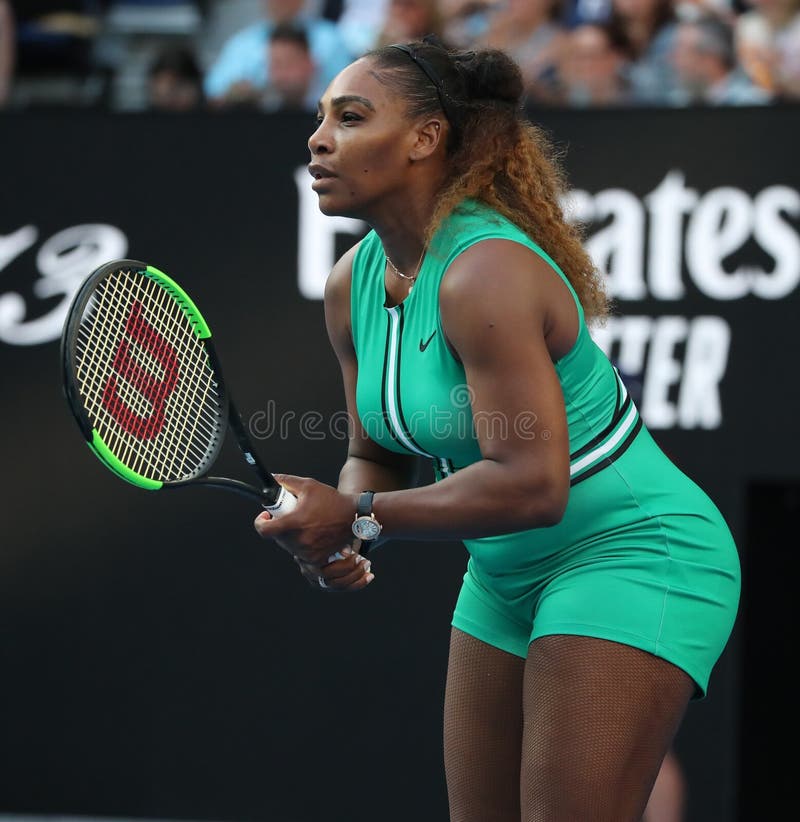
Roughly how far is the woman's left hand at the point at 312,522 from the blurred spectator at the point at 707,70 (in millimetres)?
2735

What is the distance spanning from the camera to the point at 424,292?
7.47 ft

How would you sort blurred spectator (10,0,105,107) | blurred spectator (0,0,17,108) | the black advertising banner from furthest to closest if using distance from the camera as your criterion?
blurred spectator (10,0,105,107) → blurred spectator (0,0,17,108) → the black advertising banner

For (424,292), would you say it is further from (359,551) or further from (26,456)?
(26,456)

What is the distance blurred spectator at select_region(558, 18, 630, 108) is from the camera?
4.52 m

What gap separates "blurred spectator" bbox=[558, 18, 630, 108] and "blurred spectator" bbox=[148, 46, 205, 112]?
4.48 ft

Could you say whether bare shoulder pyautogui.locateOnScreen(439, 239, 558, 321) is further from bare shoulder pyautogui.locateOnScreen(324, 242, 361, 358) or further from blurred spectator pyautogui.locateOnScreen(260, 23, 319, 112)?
blurred spectator pyautogui.locateOnScreen(260, 23, 319, 112)

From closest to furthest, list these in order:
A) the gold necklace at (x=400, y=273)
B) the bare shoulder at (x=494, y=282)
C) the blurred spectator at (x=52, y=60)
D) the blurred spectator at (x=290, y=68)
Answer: the bare shoulder at (x=494, y=282) < the gold necklace at (x=400, y=273) < the blurred spectator at (x=290, y=68) < the blurred spectator at (x=52, y=60)

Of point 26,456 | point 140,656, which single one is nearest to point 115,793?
point 140,656

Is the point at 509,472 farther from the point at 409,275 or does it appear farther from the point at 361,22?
the point at 361,22

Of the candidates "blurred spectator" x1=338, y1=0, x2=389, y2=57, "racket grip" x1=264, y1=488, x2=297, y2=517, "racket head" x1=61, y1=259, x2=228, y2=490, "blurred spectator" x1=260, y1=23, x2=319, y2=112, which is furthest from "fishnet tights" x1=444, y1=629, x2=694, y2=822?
"blurred spectator" x1=338, y1=0, x2=389, y2=57

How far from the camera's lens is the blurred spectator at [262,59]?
4749 millimetres

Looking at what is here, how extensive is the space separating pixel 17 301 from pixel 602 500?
260 centimetres

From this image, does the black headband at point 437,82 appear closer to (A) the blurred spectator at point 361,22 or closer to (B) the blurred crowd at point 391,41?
(B) the blurred crowd at point 391,41

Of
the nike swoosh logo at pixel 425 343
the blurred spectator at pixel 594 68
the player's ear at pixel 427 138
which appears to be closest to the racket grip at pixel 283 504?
the nike swoosh logo at pixel 425 343
